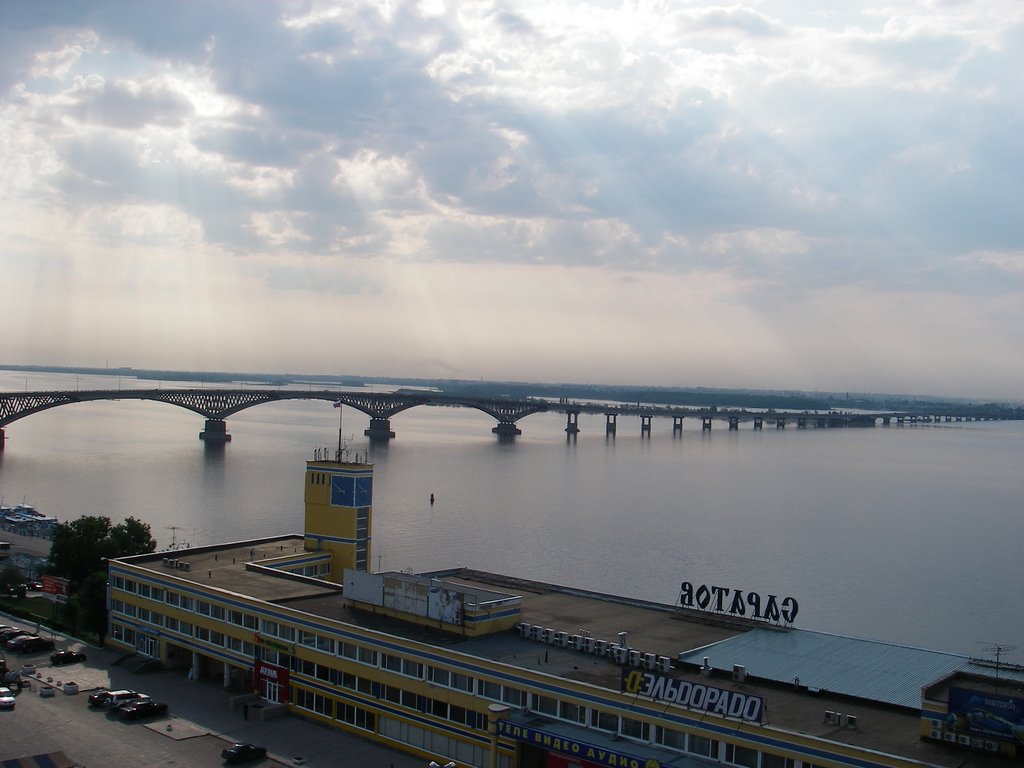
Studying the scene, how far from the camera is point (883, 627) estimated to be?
37.4 m

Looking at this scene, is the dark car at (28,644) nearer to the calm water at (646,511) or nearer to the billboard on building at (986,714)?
the calm water at (646,511)

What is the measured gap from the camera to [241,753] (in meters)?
20.9

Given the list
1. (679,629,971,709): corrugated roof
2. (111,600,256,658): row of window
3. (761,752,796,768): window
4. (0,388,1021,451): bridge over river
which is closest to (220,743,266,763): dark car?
(111,600,256,658): row of window

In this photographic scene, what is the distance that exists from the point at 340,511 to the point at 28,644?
9.91 metres

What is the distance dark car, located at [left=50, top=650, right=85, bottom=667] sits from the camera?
1109 inches

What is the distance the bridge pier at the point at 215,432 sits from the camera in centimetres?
11543

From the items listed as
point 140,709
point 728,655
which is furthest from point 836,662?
point 140,709

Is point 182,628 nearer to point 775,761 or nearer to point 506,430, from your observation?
point 775,761

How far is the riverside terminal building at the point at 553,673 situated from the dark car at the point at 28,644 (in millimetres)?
1876

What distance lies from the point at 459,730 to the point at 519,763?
185 centimetres

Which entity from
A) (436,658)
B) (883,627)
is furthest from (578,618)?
(883,627)

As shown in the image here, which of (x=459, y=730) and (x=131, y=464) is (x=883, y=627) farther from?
(x=131, y=464)

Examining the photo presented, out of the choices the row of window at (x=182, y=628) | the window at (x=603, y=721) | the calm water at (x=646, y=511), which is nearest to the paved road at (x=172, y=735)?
the row of window at (x=182, y=628)

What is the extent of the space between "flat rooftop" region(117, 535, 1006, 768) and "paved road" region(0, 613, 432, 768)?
2.65 metres
